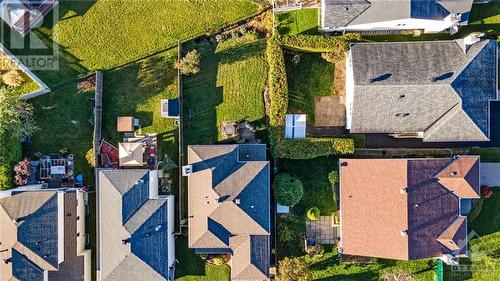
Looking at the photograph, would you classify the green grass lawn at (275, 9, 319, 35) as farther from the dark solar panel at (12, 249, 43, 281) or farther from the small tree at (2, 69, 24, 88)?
the dark solar panel at (12, 249, 43, 281)

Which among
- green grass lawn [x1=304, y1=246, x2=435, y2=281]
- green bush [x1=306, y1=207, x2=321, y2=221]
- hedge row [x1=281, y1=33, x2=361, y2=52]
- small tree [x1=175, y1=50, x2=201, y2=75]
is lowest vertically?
green grass lawn [x1=304, y1=246, x2=435, y2=281]

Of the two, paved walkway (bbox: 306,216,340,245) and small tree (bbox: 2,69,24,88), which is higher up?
small tree (bbox: 2,69,24,88)

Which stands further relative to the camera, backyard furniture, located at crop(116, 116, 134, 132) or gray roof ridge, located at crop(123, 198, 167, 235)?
backyard furniture, located at crop(116, 116, 134, 132)

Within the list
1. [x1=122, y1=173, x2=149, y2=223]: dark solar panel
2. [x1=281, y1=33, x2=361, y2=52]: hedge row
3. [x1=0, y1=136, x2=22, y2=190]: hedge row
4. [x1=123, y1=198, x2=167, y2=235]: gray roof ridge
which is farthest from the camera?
[x1=281, y1=33, x2=361, y2=52]: hedge row

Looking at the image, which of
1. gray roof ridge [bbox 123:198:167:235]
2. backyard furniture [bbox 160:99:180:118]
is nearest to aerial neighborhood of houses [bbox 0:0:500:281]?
gray roof ridge [bbox 123:198:167:235]

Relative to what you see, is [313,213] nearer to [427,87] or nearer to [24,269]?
[427,87]

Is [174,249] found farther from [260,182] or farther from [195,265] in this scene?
[260,182]
